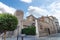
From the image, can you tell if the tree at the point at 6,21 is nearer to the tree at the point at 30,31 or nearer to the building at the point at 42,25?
the building at the point at 42,25

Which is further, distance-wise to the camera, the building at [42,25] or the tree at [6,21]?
the building at [42,25]

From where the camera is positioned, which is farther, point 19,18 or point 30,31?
point 30,31

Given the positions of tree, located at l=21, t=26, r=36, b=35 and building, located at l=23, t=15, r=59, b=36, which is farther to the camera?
building, located at l=23, t=15, r=59, b=36

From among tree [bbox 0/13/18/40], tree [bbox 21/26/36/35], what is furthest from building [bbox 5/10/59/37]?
tree [bbox 0/13/18/40]

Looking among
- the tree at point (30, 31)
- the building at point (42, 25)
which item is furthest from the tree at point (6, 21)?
the tree at point (30, 31)

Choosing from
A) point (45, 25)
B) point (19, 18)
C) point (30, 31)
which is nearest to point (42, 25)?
point (45, 25)

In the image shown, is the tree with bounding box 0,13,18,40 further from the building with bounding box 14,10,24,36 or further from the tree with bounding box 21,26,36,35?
the tree with bounding box 21,26,36,35

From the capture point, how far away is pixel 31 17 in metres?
26.8

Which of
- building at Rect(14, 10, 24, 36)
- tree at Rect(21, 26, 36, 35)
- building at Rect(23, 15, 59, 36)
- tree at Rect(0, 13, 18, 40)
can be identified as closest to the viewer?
tree at Rect(0, 13, 18, 40)

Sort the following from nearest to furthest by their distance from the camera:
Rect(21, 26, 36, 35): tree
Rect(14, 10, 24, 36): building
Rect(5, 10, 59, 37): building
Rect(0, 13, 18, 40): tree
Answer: Rect(0, 13, 18, 40): tree < Rect(14, 10, 24, 36): building < Rect(5, 10, 59, 37): building < Rect(21, 26, 36, 35): tree

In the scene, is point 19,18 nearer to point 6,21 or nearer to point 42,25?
point 42,25

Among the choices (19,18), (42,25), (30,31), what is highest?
(19,18)

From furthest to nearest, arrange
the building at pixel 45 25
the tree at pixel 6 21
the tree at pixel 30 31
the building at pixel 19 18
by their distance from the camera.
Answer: the building at pixel 45 25 → the tree at pixel 30 31 → the building at pixel 19 18 → the tree at pixel 6 21

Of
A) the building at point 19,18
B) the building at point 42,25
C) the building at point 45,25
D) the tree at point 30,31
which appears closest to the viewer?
the building at point 19,18
